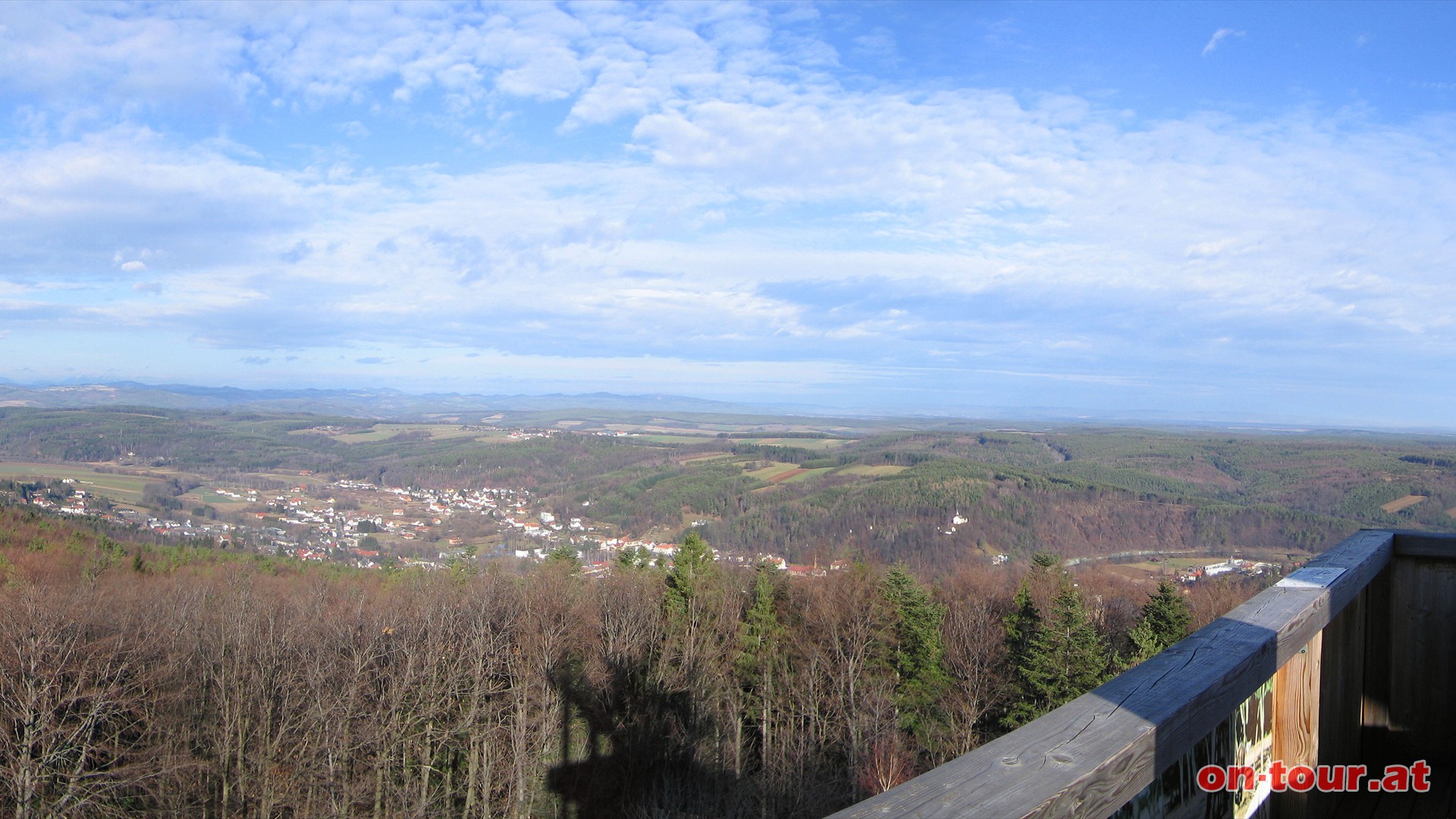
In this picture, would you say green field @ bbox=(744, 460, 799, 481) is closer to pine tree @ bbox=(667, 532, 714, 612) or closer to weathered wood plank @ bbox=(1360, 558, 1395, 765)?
pine tree @ bbox=(667, 532, 714, 612)

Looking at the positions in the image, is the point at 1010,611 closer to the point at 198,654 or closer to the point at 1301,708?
the point at 198,654

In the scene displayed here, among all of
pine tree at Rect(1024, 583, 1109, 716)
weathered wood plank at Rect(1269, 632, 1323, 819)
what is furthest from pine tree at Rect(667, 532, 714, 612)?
weathered wood plank at Rect(1269, 632, 1323, 819)

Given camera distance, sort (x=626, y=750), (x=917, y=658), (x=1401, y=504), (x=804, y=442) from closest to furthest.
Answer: (x=626, y=750), (x=917, y=658), (x=1401, y=504), (x=804, y=442)

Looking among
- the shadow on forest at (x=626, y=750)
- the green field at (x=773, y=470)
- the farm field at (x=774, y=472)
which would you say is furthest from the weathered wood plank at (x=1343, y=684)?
the green field at (x=773, y=470)

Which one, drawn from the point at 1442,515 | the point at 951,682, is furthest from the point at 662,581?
the point at 1442,515

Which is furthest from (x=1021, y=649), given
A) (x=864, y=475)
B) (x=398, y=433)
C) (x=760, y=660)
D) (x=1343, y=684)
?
(x=398, y=433)

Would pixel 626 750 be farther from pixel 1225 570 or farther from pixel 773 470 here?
pixel 773 470

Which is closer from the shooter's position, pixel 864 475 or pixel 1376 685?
pixel 1376 685
